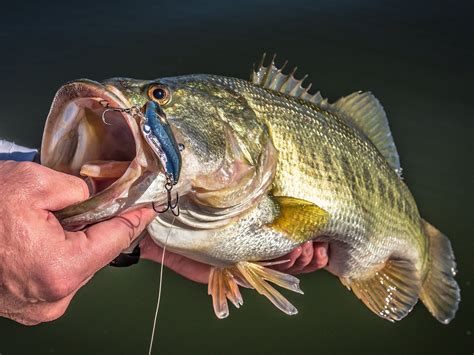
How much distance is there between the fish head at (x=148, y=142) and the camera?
3.49 ft

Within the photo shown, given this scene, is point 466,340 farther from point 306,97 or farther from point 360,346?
point 306,97

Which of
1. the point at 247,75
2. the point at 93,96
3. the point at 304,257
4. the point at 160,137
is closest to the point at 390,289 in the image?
the point at 304,257

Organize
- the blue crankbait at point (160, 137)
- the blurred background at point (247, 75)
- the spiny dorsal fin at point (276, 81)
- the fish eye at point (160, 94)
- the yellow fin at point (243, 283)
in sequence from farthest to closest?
the blurred background at point (247, 75) → the spiny dorsal fin at point (276, 81) → the yellow fin at point (243, 283) → the fish eye at point (160, 94) → the blue crankbait at point (160, 137)

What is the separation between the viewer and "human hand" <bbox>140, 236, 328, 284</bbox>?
1901mm

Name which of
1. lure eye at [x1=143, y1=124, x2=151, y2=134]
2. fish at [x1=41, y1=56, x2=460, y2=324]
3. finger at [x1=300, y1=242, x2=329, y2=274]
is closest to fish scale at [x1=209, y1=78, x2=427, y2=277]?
fish at [x1=41, y1=56, x2=460, y2=324]

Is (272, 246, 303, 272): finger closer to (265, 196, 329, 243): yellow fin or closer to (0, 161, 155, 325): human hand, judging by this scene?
(265, 196, 329, 243): yellow fin

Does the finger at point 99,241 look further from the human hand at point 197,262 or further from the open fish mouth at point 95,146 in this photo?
the human hand at point 197,262

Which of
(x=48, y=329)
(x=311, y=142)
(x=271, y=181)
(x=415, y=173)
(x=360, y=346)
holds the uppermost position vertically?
(x=311, y=142)

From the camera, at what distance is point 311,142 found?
1622 millimetres

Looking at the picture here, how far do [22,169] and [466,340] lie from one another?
2484mm

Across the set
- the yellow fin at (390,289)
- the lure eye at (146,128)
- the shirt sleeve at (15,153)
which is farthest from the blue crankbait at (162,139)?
the yellow fin at (390,289)

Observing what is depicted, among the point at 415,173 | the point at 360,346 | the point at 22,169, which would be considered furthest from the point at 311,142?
the point at 415,173

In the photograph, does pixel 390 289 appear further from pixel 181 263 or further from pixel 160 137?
pixel 160 137

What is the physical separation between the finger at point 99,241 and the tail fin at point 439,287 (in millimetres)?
1635
